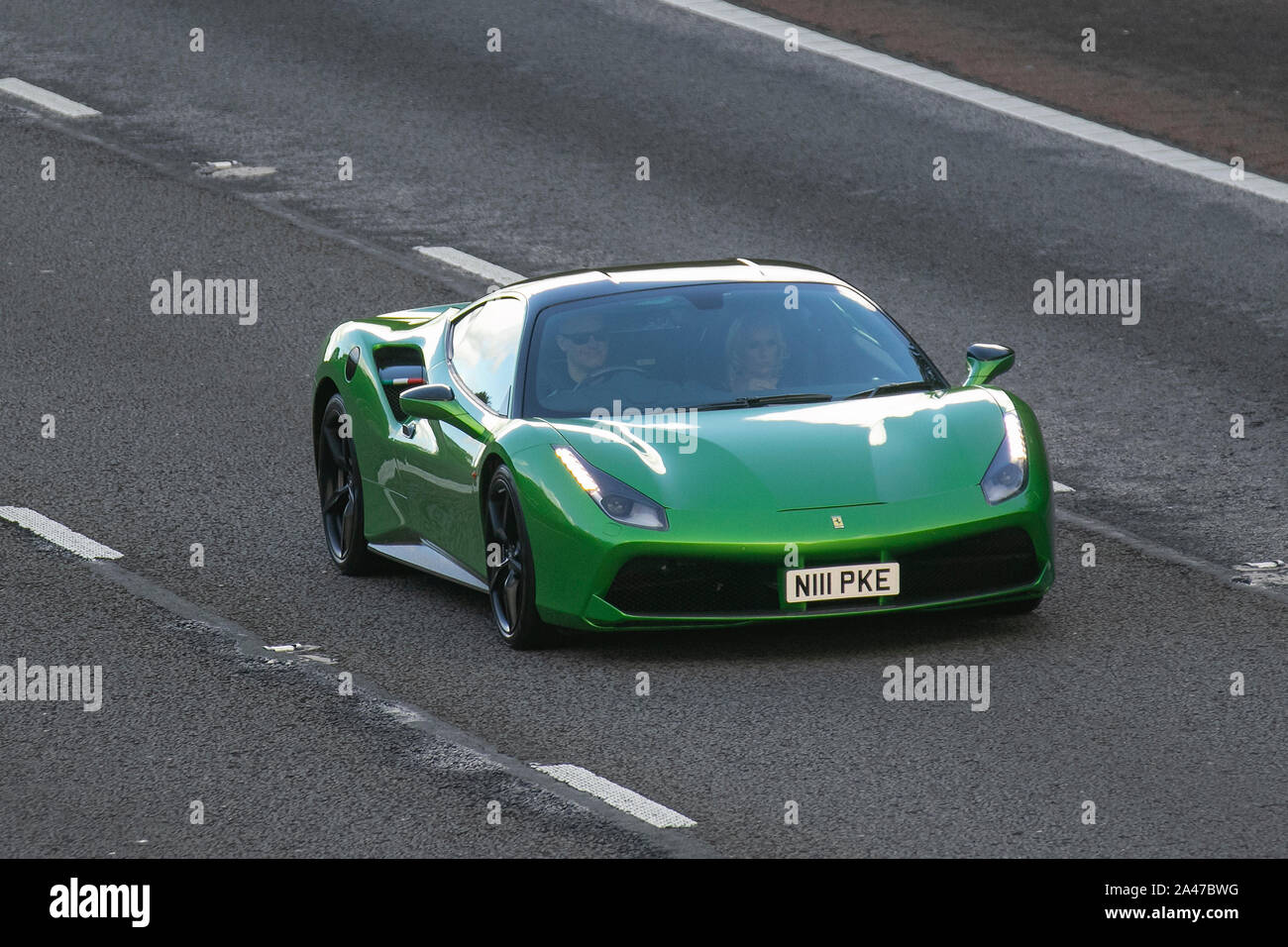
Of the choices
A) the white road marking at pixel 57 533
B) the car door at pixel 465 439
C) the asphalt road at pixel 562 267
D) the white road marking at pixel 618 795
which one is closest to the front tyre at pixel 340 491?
the asphalt road at pixel 562 267

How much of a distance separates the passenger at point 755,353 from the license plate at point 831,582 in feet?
3.81

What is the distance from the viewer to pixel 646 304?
10109mm

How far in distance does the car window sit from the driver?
0.18 metres

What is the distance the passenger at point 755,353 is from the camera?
384 inches

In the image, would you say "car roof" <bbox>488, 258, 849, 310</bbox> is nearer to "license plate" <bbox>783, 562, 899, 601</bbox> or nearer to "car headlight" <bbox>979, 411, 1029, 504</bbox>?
"car headlight" <bbox>979, 411, 1029, 504</bbox>

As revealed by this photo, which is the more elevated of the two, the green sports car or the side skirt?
the green sports car

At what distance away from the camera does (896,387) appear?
384 inches

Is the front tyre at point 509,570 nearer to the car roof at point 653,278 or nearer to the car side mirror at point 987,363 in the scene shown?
the car roof at point 653,278

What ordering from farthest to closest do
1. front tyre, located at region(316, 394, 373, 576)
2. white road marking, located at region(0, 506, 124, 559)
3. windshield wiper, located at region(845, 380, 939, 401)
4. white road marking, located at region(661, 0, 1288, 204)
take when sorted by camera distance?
white road marking, located at region(661, 0, 1288, 204) → white road marking, located at region(0, 506, 124, 559) → front tyre, located at region(316, 394, 373, 576) → windshield wiper, located at region(845, 380, 939, 401)

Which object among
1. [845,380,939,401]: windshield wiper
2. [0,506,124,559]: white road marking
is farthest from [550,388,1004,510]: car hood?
[0,506,124,559]: white road marking

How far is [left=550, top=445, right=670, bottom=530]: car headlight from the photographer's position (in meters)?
8.91

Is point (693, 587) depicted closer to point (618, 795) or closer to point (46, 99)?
point (618, 795)

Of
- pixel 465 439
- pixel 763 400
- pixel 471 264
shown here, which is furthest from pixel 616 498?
pixel 471 264

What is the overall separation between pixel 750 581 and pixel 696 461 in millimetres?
525
